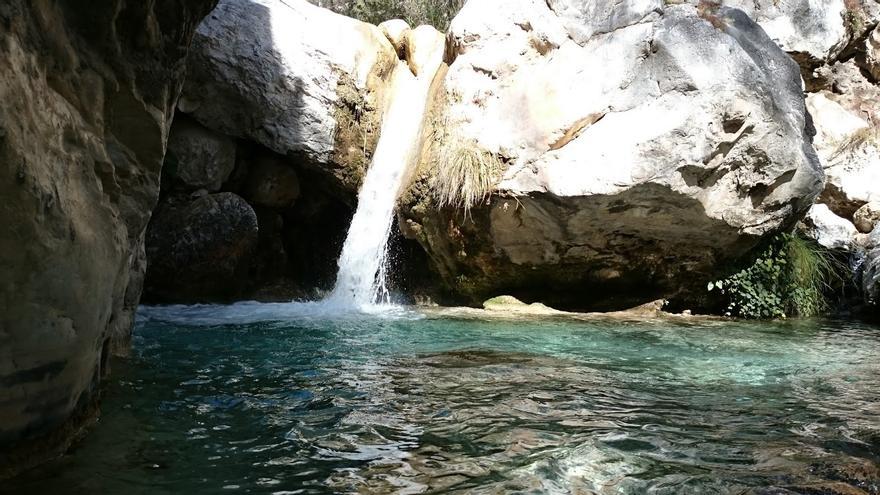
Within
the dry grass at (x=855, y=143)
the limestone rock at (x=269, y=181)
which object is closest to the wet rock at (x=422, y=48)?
the limestone rock at (x=269, y=181)

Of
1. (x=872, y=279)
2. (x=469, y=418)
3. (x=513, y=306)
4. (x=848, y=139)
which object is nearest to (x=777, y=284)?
(x=872, y=279)

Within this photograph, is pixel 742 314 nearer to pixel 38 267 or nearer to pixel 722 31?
pixel 722 31

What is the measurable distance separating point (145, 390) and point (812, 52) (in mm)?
12967

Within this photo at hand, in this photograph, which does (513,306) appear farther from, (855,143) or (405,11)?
(405,11)

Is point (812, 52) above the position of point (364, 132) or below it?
above

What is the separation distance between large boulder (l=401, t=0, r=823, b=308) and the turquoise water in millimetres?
2266

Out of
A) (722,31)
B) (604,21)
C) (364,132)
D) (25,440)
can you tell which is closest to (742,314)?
(722,31)

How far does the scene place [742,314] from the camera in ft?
29.2

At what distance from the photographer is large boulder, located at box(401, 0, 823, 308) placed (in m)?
7.86

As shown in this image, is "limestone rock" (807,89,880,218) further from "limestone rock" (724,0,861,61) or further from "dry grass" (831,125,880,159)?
"limestone rock" (724,0,861,61)

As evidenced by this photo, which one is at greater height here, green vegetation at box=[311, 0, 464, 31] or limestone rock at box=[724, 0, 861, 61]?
green vegetation at box=[311, 0, 464, 31]

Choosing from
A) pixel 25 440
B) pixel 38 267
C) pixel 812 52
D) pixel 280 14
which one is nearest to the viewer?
pixel 38 267

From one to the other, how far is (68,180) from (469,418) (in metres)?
2.12

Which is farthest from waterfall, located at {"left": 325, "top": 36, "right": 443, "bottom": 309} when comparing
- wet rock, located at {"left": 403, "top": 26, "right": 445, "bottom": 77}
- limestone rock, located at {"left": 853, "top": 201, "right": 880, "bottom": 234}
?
limestone rock, located at {"left": 853, "top": 201, "right": 880, "bottom": 234}
